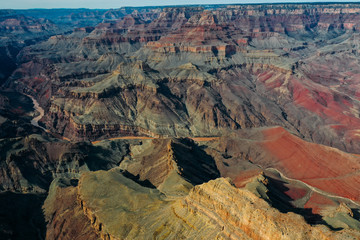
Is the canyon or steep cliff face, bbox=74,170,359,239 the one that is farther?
the canyon

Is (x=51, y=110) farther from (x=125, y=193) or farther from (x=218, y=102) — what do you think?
(x=125, y=193)

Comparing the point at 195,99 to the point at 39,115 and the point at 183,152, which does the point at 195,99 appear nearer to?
the point at 183,152

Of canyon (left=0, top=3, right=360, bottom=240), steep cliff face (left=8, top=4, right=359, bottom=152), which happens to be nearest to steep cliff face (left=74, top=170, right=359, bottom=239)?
canyon (left=0, top=3, right=360, bottom=240)

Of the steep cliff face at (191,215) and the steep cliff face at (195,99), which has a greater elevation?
the steep cliff face at (191,215)

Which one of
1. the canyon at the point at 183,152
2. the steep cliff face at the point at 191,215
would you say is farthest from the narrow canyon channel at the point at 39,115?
the steep cliff face at the point at 191,215

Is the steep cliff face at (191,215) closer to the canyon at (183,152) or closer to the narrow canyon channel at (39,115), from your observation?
the canyon at (183,152)

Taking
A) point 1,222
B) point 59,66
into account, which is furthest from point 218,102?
point 59,66

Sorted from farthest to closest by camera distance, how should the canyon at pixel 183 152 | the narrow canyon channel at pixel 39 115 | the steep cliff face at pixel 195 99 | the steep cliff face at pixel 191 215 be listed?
the narrow canyon channel at pixel 39 115 → the steep cliff face at pixel 195 99 → the canyon at pixel 183 152 → the steep cliff face at pixel 191 215

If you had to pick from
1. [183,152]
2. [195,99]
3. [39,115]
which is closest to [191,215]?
[183,152]

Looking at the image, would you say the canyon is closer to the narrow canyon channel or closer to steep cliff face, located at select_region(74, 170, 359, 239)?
steep cliff face, located at select_region(74, 170, 359, 239)
